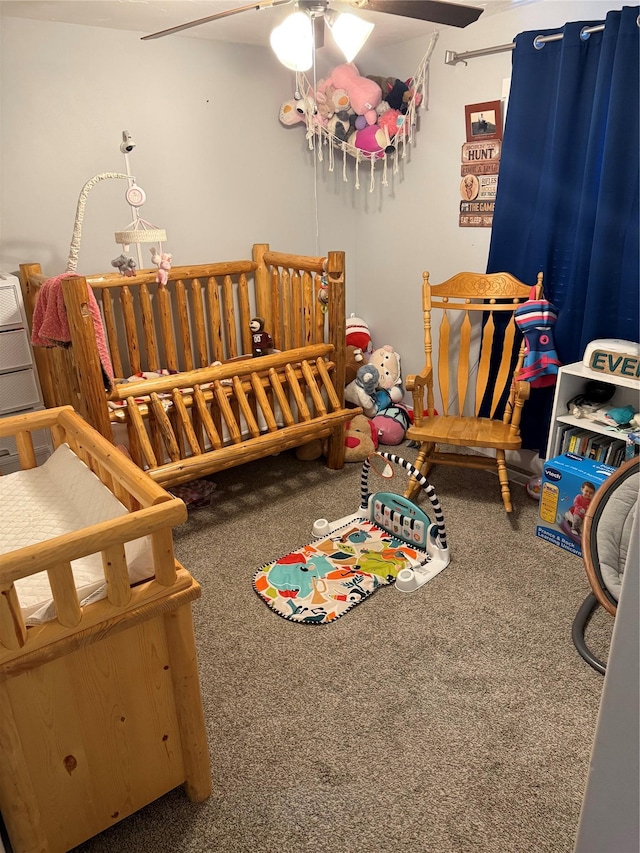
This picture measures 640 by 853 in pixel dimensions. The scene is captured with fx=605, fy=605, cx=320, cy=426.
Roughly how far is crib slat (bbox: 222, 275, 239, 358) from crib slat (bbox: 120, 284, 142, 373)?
49 cm

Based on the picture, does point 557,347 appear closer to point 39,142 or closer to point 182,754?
point 182,754

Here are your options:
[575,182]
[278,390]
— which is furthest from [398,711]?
[575,182]

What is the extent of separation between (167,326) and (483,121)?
1749mm

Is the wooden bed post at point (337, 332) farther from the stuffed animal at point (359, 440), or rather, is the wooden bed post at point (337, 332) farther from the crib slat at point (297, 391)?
the crib slat at point (297, 391)

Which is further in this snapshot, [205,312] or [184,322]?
[205,312]

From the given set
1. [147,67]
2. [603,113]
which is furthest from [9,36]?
[603,113]

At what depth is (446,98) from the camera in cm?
289

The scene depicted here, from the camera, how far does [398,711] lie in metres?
1.69

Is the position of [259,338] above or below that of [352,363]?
above

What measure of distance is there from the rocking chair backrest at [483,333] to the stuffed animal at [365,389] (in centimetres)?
42

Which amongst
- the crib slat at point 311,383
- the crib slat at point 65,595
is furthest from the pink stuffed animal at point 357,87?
the crib slat at point 65,595

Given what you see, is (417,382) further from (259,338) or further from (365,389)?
(259,338)

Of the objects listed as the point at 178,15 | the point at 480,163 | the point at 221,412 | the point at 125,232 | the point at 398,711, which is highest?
the point at 178,15

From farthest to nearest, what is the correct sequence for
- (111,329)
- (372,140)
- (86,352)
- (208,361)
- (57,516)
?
(208,361)
(372,140)
(111,329)
(86,352)
(57,516)
